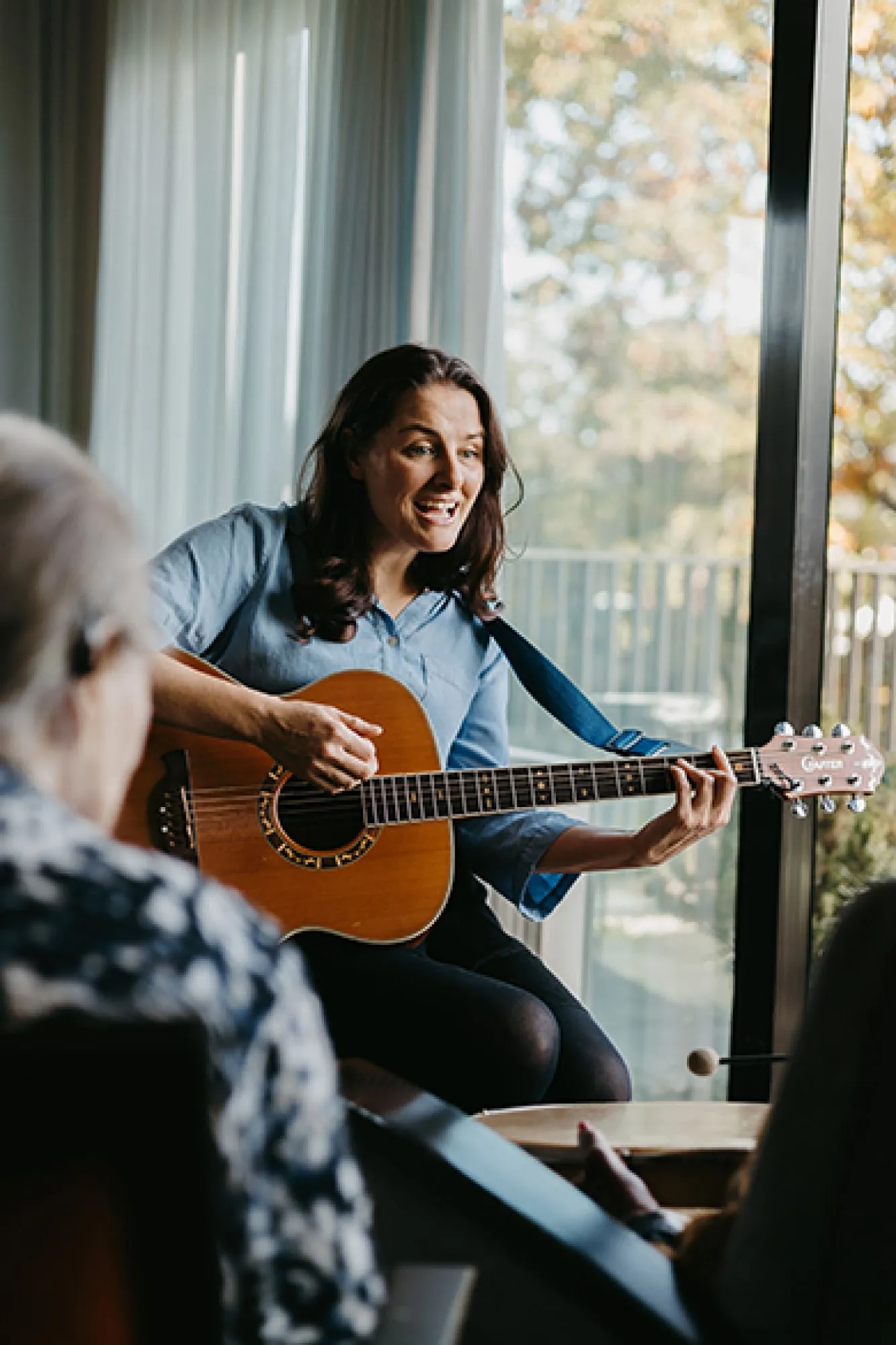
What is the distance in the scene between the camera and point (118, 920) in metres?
0.64

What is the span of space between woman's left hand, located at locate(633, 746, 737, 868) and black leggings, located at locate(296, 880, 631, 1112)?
24 centimetres

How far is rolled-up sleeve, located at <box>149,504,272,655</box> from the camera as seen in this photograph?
72.9 inches

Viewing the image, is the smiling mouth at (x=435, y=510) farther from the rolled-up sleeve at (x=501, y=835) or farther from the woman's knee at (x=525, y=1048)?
the woman's knee at (x=525, y=1048)

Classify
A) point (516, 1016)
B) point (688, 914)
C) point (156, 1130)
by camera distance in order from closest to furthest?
1. point (156, 1130)
2. point (516, 1016)
3. point (688, 914)

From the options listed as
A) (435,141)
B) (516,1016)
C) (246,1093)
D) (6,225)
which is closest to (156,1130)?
(246,1093)

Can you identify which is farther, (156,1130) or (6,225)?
(6,225)

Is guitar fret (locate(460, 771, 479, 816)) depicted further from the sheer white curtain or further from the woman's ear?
the sheer white curtain

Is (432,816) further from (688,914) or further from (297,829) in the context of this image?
(688,914)

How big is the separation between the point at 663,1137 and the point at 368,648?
0.79m

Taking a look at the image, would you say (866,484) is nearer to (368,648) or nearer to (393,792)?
(368,648)

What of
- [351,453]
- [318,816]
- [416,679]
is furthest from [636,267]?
[318,816]

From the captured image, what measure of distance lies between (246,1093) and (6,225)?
3.61 metres

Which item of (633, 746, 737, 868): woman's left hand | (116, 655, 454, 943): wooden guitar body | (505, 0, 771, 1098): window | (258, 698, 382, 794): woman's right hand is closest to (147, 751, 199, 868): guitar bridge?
(116, 655, 454, 943): wooden guitar body

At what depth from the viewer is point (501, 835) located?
1990mm
